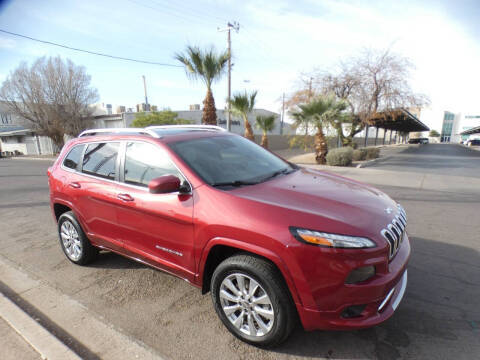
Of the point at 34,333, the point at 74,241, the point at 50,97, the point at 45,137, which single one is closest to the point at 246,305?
the point at 34,333

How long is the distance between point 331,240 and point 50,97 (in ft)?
114

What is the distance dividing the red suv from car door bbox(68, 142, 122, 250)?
0.6 inches

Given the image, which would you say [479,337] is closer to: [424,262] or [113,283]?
[424,262]

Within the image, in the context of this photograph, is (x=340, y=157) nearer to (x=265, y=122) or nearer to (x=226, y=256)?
(x=265, y=122)

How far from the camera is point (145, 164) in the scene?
280cm

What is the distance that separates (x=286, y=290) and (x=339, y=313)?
383mm

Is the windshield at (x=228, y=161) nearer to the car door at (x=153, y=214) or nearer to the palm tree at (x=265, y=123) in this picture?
the car door at (x=153, y=214)

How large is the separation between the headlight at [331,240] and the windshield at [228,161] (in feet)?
2.68

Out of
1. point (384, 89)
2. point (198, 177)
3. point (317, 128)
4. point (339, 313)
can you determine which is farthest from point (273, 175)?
point (384, 89)

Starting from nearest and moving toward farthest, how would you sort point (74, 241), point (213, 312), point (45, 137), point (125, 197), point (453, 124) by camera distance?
point (213, 312), point (125, 197), point (74, 241), point (45, 137), point (453, 124)

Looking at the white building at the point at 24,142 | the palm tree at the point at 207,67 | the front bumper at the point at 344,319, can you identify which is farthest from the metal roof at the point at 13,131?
the front bumper at the point at 344,319

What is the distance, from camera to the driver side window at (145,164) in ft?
8.71

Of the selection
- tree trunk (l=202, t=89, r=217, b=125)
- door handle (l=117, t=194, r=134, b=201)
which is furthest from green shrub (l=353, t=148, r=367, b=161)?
door handle (l=117, t=194, r=134, b=201)

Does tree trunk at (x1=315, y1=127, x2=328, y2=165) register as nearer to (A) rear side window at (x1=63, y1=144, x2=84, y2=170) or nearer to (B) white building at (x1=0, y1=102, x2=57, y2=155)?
(A) rear side window at (x1=63, y1=144, x2=84, y2=170)
